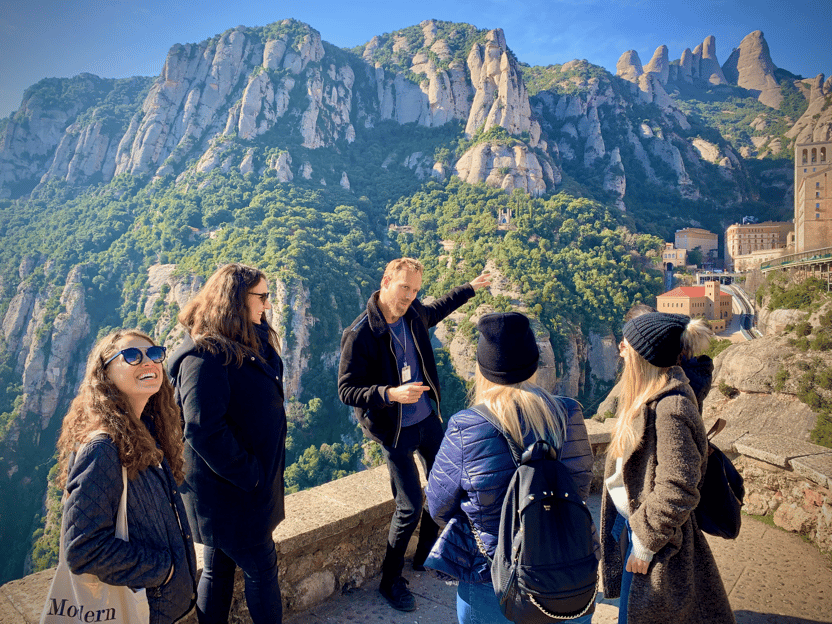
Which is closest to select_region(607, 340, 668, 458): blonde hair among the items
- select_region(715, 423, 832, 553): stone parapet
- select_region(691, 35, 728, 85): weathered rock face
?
select_region(715, 423, 832, 553): stone parapet

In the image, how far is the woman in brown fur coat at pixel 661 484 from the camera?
5.15 feet

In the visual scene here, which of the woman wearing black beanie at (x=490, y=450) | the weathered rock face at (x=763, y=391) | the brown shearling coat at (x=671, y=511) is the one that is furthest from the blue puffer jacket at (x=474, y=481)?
the weathered rock face at (x=763, y=391)

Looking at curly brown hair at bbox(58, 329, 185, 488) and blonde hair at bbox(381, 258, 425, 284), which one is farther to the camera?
blonde hair at bbox(381, 258, 425, 284)

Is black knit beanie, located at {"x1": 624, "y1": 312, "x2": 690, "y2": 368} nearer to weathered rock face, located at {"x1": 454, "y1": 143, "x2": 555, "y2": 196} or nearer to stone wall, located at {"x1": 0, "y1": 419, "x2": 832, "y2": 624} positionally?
stone wall, located at {"x1": 0, "y1": 419, "x2": 832, "y2": 624}

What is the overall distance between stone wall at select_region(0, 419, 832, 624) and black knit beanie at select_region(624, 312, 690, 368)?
1.70 meters

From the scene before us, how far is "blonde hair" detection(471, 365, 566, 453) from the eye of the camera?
138 cm

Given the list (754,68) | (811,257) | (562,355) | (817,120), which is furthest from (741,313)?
(754,68)

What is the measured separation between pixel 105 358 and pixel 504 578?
1.38m

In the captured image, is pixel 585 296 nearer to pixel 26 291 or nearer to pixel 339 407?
pixel 339 407

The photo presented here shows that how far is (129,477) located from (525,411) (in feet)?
3.88

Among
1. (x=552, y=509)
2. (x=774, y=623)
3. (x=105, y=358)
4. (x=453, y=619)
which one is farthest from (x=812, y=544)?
(x=105, y=358)

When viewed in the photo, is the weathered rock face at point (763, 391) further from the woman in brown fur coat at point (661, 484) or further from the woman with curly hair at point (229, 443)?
the woman with curly hair at point (229, 443)

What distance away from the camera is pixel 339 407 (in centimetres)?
3788

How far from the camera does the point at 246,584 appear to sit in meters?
1.92
